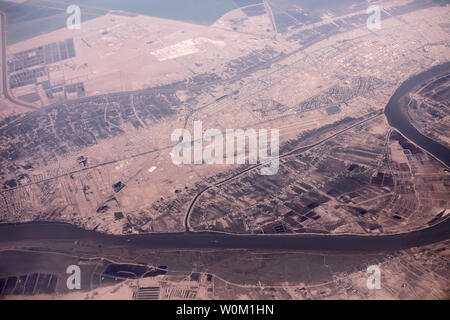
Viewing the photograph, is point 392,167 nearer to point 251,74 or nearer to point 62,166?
point 251,74

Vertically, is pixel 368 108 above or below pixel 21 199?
above

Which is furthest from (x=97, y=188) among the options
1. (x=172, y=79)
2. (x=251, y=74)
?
(x=251, y=74)

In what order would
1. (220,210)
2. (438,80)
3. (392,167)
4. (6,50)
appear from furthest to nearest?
(6,50), (438,80), (392,167), (220,210)

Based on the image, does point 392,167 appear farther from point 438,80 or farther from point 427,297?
point 438,80

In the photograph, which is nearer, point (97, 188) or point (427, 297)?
point (427, 297)

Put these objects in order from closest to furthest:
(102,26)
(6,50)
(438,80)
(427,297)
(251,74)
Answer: (427,297), (438,80), (251,74), (6,50), (102,26)

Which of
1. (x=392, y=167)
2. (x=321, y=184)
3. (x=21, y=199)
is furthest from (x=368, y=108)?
(x=21, y=199)

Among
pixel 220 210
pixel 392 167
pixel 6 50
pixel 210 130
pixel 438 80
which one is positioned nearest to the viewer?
pixel 220 210

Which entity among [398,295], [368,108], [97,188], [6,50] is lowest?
Answer: [398,295]

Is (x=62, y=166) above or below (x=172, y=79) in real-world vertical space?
below
